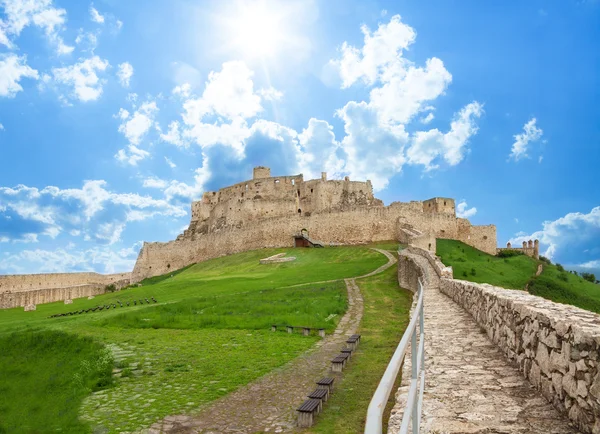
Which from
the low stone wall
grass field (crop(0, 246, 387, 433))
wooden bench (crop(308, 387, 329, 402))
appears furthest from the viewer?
grass field (crop(0, 246, 387, 433))

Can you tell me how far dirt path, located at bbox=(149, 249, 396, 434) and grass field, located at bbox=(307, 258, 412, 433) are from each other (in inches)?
26.3

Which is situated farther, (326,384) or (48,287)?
(48,287)

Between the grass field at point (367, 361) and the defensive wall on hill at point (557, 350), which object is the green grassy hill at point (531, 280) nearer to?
the grass field at point (367, 361)

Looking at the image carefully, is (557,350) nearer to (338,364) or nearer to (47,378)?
(338,364)

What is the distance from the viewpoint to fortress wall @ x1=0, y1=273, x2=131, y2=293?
59531 millimetres

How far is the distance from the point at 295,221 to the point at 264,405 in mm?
46941

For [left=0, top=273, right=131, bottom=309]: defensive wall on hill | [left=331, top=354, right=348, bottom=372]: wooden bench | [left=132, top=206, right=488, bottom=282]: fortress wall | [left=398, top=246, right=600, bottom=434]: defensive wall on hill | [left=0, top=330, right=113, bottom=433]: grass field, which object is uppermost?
[left=132, top=206, right=488, bottom=282]: fortress wall

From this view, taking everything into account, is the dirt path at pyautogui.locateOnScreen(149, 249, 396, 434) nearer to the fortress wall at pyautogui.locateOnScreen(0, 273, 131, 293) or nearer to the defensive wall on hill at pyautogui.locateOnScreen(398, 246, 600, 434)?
the defensive wall on hill at pyautogui.locateOnScreen(398, 246, 600, 434)

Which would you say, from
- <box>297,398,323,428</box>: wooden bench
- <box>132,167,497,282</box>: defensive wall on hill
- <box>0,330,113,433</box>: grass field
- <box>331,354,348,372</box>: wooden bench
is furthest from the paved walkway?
<box>132,167,497,282</box>: defensive wall on hill

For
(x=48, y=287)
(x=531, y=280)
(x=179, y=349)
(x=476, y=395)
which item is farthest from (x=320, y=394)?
(x=48, y=287)

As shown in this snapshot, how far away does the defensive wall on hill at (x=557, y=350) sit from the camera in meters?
4.05

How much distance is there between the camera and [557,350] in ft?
16.1

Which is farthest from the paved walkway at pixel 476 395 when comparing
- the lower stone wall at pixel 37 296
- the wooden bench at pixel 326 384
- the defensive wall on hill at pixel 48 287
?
the defensive wall on hill at pixel 48 287

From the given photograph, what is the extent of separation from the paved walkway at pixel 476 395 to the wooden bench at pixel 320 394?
7.44 feet
